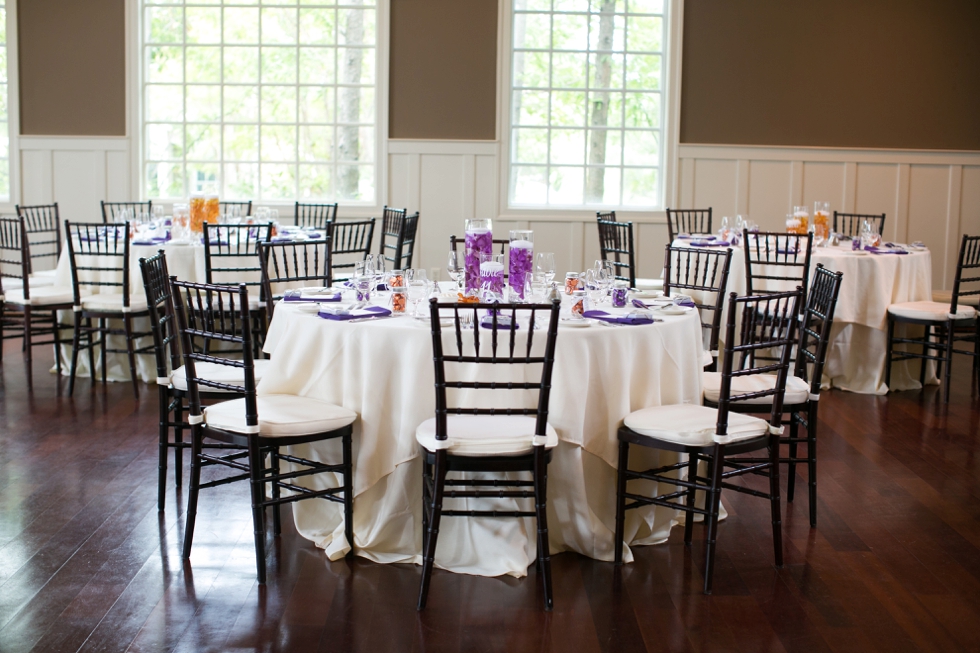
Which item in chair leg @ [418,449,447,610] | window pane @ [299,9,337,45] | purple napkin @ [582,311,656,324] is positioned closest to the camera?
chair leg @ [418,449,447,610]

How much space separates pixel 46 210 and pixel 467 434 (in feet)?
22.2

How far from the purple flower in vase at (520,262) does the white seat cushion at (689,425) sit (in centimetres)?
74

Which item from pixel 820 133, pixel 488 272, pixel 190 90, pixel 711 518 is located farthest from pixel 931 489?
pixel 190 90

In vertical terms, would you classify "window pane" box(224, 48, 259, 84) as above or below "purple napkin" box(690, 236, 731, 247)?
above

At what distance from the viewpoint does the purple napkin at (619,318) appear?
11.3 feet

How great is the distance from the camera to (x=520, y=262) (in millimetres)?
3734

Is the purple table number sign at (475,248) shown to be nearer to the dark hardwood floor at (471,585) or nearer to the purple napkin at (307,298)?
the purple napkin at (307,298)

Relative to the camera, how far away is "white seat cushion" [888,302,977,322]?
5.91 m

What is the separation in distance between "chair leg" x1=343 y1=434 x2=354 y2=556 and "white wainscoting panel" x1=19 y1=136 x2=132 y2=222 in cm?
605

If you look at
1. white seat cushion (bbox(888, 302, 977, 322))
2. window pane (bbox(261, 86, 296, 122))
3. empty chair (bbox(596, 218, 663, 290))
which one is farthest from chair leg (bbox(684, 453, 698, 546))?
window pane (bbox(261, 86, 296, 122))

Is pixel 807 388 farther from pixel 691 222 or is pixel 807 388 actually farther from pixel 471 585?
pixel 691 222

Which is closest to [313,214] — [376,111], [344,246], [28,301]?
[344,246]

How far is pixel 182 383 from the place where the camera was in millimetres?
3666

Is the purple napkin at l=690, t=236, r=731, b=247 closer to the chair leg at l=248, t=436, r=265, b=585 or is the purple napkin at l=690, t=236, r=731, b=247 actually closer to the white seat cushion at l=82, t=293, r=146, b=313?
the white seat cushion at l=82, t=293, r=146, b=313
